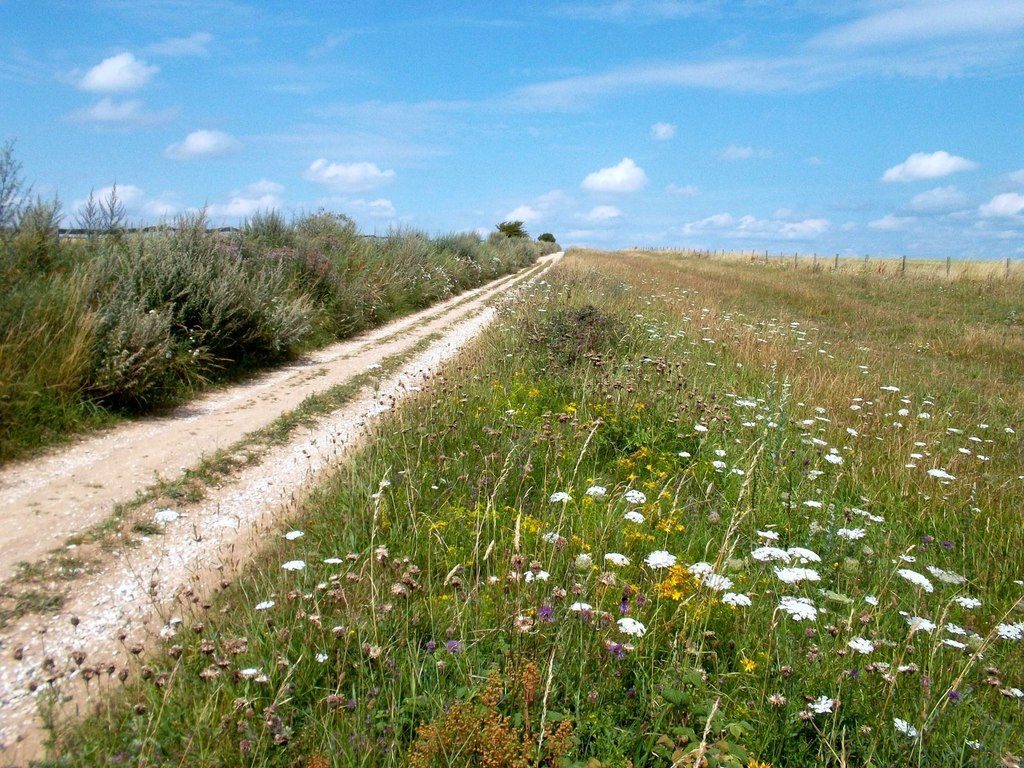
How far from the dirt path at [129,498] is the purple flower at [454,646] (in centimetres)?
111

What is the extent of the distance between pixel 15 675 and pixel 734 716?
315cm

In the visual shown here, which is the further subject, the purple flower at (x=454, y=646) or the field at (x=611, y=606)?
the purple flower at (x=454, y=646)

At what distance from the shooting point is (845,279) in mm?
34562

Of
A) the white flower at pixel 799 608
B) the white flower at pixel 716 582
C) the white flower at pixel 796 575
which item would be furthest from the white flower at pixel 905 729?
the white flower at pixel 716 582

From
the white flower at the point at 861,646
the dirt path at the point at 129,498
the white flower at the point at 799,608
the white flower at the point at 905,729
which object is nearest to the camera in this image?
the white flower at the point at 905,729

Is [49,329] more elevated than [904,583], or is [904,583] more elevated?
[49,329]

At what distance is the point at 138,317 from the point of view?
739 centimetres

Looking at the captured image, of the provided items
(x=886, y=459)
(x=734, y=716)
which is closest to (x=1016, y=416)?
(x=886, y=459)

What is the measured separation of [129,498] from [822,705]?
4.84 meters

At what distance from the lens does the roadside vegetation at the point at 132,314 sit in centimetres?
632

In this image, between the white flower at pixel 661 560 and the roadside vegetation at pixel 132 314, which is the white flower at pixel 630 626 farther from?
the roadside vegetation at pixel 132 314

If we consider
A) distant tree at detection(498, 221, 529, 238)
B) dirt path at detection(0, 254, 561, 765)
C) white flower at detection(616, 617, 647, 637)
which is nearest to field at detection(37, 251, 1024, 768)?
white flower at detection(616, 617, 647, 637)

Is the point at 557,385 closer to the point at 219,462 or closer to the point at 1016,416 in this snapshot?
the point at 219,462

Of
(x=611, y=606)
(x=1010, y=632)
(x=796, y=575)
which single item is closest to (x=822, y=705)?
(x=796, y=575)
